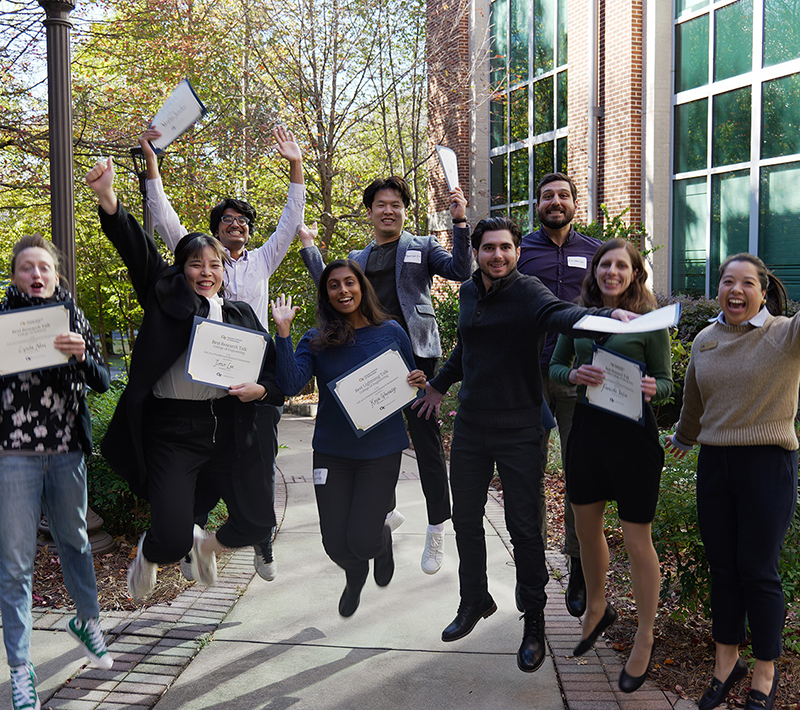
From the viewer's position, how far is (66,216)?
564cm

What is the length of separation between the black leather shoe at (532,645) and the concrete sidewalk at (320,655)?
122mm

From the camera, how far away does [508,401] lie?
4016mm

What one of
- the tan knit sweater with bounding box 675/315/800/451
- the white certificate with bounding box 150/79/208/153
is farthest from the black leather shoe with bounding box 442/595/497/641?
the white certificate with bounding box 150/79/208/153

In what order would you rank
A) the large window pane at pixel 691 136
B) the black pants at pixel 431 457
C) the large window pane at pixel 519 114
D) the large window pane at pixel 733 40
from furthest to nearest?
the large window pane at pixel 519 114
the large window pane at pixel 691 136
the large window pane at pixel 733 40
the black pants at pixel 431 457

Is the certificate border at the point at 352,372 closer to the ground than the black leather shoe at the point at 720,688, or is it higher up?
higher up

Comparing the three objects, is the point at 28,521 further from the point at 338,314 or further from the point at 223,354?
the point at 338,314

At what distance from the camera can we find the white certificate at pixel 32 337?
3588 mm

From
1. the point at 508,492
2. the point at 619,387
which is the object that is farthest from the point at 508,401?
the point at 619,387

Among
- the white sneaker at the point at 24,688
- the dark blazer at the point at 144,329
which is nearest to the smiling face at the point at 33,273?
the dark blazer at the point at 144,329

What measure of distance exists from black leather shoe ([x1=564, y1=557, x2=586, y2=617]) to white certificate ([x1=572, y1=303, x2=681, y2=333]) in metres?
1.87

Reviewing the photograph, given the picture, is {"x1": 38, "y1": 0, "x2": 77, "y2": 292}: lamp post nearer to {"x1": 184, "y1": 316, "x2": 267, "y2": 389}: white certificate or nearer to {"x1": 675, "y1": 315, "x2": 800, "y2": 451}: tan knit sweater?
{"x1": 184, "y1": 316, "x2": 267, "y2": 389}: white certificate

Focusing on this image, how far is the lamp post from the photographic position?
18.2 ft

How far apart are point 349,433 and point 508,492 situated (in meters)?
0.95

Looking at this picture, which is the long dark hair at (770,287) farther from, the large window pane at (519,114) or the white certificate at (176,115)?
the large window pane at (519,114)
